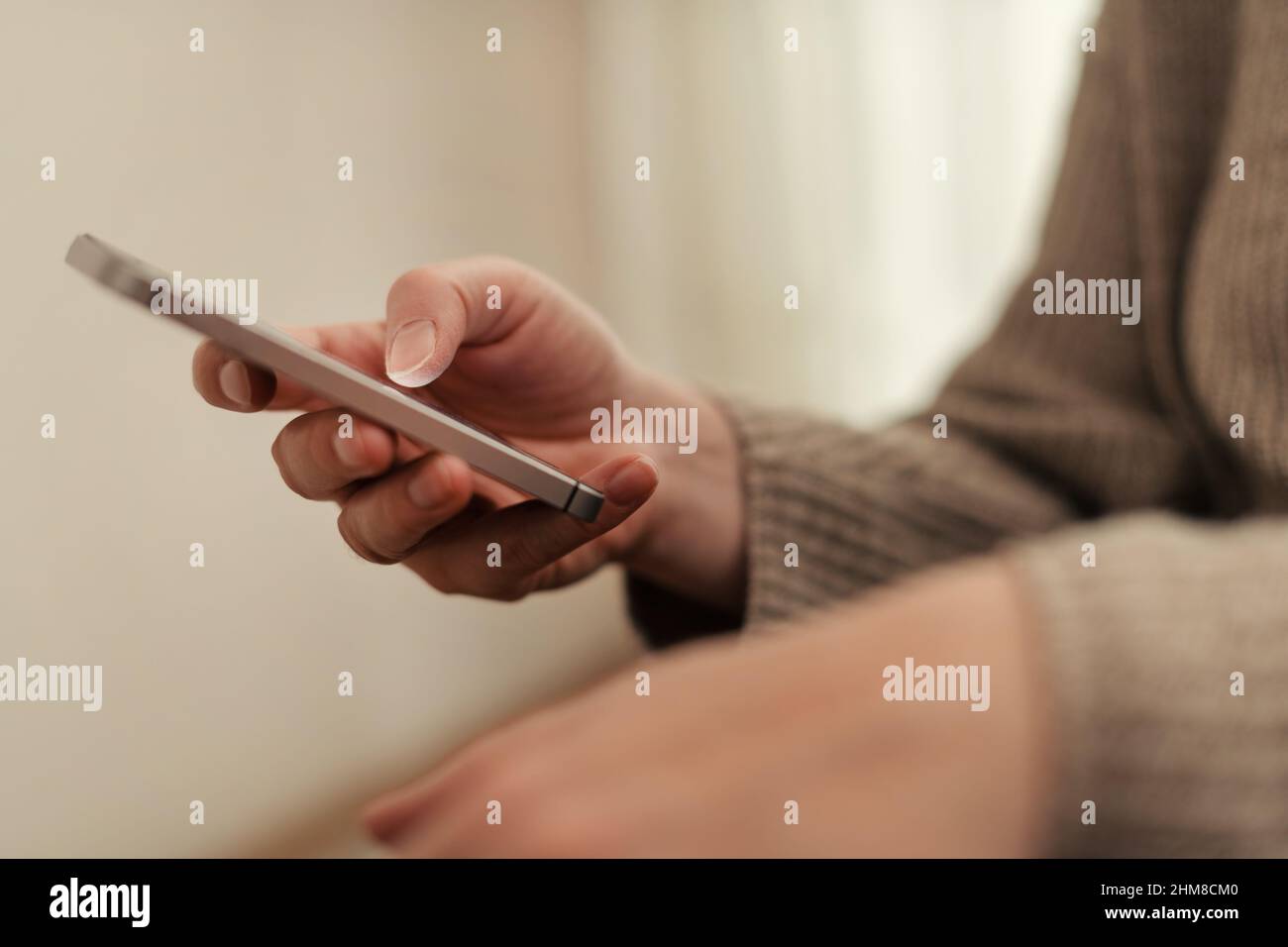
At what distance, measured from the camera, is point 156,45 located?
289mm

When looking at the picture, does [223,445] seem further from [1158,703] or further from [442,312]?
[1158,703]

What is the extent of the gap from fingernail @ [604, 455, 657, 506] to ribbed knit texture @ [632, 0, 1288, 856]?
0.29 ft

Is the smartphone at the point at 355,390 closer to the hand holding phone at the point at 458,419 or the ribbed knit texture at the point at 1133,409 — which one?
the hand holding phone at the point at 458,419

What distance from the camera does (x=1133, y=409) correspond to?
1.47ft

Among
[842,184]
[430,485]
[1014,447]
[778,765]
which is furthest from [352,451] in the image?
[842,184]

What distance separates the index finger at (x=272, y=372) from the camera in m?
0.19

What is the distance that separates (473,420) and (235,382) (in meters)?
0.08

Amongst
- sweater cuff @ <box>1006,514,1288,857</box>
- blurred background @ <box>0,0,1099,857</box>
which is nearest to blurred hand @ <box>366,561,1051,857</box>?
sweater cuff @ <box>1006,514,1288,857</box>

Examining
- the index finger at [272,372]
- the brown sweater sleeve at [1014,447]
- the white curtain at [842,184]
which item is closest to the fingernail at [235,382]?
the index finger at [272,372]

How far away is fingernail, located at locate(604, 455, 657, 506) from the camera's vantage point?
0.20 metres

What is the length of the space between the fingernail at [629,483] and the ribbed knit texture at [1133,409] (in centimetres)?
9

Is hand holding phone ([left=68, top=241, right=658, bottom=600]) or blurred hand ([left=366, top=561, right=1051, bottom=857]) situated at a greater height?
hand holding phone ([left=68, top=241, right=658, bottom=600])

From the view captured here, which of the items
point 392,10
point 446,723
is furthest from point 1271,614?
point 392,10

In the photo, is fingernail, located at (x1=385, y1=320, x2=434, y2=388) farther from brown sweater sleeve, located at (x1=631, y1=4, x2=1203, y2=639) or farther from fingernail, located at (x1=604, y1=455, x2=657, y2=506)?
brown sweater sleeve, located at (x1=631, y1=4, x2=1203, y2=639)
